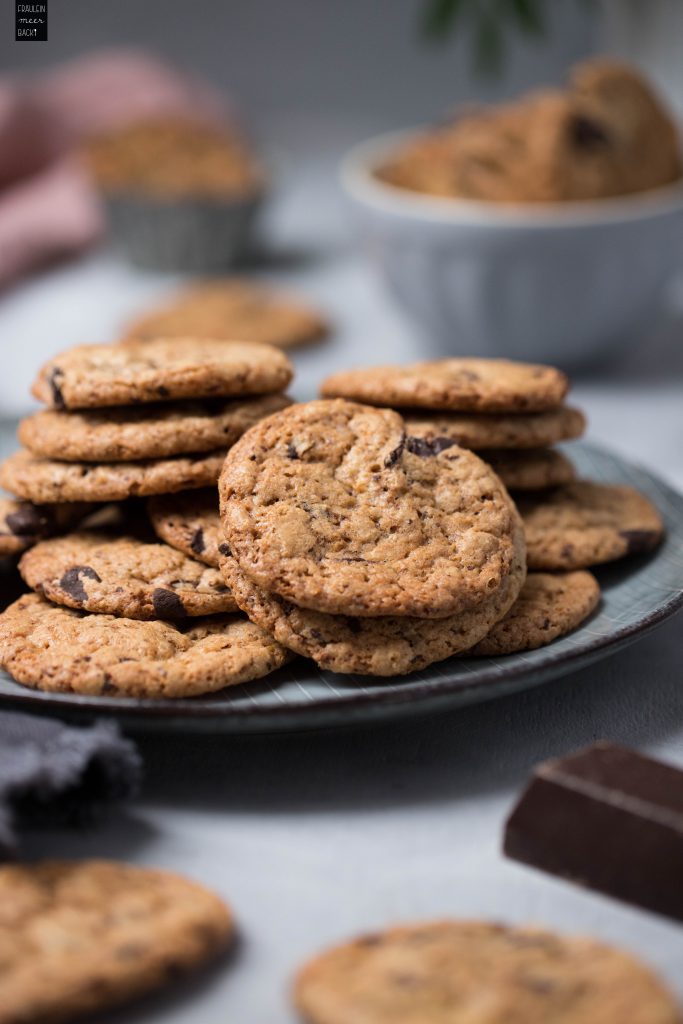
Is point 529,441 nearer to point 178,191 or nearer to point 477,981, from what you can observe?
point 477,981

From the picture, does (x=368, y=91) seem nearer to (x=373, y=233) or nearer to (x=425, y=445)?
(x=373, y=233)

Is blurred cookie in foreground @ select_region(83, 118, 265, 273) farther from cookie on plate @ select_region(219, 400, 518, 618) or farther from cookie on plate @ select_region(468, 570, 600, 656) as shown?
cookie on plate @ select_region(468, 570, 600, 656)

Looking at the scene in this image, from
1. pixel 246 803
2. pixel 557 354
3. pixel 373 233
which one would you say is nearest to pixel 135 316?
pixel 373 233

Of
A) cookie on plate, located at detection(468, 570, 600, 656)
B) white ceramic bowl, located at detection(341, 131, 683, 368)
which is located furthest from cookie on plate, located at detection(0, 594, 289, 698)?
white ceramic bowl, located at detection(341, 131, 683, 368)

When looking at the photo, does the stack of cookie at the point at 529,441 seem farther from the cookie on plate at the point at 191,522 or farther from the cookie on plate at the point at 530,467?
the cookie on plate at the point at 191,522

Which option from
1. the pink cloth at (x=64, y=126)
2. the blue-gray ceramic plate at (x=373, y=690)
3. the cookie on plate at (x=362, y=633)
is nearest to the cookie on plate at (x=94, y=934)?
the blue-gray ceramic plate at (x=373, y=690)

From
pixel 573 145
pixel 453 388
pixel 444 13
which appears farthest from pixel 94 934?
pixel 444 13
